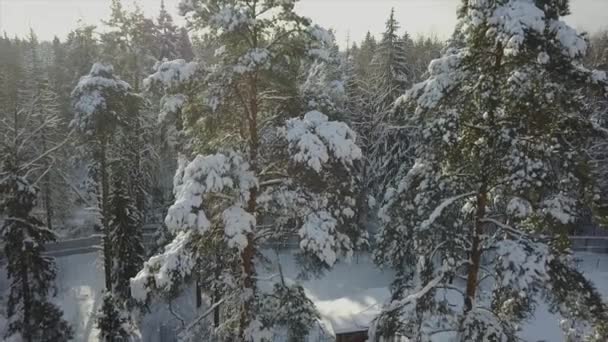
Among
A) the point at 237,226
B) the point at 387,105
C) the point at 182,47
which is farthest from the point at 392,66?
the point at 237,226

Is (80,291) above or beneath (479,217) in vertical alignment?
beneath

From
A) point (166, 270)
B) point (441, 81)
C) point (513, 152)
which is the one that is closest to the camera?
point (513, 152)

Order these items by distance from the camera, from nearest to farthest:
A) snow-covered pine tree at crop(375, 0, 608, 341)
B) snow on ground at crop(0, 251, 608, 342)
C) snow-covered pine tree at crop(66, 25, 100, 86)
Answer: snow-covered pine tree at crop(375, 0, 608, 341), snow on ground at crop(0, 251, 608, 342), snow-covered pine tree at crop(66, 25, 100, 86)

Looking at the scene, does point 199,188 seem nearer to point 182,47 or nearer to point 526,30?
point 526,30

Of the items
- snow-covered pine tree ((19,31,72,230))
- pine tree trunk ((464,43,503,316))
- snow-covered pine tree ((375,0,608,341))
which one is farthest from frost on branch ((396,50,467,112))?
snow-covered pine tree ((19,31,72,230))

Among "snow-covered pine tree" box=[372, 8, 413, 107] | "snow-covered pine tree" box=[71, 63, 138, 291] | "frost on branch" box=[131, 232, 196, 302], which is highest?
"snow-covered pine tree" box=[372, 8, 413, 107]

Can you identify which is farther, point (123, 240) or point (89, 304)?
point (89, 304)

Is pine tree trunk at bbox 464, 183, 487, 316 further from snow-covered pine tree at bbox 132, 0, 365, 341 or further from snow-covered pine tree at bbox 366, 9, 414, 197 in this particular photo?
snow-covered pine tree at bbox 366, 9, 414, 197

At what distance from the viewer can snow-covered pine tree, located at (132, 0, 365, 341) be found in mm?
7594

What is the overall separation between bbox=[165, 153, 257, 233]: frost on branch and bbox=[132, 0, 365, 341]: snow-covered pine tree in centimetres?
2

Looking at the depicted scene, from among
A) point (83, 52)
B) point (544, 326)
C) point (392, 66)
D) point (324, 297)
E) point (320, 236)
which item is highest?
point (83, 52)

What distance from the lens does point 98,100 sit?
16.7 m

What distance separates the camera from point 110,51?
75.6 ft

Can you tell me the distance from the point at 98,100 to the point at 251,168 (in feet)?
35.4
